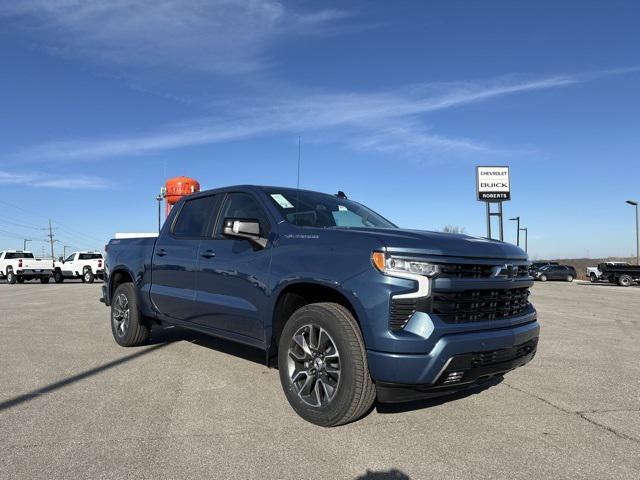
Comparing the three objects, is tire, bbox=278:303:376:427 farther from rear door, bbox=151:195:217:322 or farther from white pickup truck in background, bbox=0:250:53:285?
white pickup truck in background, bbox=0:250:53:285

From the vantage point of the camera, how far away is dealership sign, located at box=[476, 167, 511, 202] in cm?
3098

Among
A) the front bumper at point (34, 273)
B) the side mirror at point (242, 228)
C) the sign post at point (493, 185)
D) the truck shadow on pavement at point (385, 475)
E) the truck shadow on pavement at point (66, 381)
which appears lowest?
the truck shadow on pavement at point (385, 475)

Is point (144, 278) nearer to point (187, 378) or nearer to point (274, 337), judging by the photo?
point (187, 378)

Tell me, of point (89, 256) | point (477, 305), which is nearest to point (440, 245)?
point (477, 305)

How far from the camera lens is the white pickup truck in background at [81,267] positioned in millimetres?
28281

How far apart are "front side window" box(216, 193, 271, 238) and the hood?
1065 millimetres

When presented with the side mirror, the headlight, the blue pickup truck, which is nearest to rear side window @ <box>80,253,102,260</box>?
the blue pickup truck

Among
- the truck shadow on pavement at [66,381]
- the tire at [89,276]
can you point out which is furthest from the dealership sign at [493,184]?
the truck shadow on pavement at [66,381]

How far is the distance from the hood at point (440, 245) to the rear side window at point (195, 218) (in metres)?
2.16

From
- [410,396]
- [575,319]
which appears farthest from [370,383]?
[575,319]

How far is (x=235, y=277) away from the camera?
4547 millimetres

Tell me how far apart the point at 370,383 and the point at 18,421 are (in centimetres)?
262

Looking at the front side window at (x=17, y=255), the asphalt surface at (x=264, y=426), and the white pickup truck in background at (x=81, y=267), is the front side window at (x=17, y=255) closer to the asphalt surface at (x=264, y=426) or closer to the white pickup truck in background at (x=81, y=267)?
the white pickup truck in background at (x=81, y=267)

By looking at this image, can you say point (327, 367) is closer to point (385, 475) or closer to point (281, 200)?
point (385, 475)
